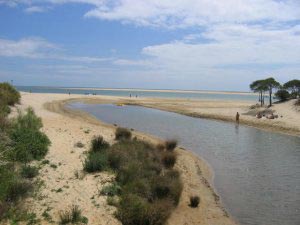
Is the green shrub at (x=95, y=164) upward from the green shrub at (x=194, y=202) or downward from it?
upward

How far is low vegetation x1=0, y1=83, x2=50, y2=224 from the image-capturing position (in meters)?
10.9

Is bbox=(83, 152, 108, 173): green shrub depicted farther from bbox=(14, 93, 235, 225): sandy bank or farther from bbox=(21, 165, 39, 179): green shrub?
bbox=(21, 165, 39, 179): green shrub

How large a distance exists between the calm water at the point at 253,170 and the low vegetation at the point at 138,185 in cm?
267

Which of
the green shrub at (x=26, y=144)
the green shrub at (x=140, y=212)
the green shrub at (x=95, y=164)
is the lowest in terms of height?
the green shrub at (x=140, y=212)

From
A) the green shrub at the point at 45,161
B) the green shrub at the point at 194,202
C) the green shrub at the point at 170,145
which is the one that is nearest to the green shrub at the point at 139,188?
the green shrub at the point at 194,202

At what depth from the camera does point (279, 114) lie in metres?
51.0

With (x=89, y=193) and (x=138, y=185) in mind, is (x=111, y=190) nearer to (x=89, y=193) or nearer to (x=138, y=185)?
(x=89, y=193)

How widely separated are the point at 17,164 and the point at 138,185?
15.7ft

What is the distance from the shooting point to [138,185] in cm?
1364

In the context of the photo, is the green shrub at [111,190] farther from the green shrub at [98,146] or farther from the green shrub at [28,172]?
the green shrub at [98,146]

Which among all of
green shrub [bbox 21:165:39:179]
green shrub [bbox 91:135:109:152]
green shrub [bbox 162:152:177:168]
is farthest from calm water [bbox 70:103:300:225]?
green shrub [bbox 21:165:39:179]

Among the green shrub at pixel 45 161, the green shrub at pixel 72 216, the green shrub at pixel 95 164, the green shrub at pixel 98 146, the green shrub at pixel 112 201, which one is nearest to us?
the green shrub at pixel 72 216

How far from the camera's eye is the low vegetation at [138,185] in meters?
11.7

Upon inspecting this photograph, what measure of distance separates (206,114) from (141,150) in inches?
1506
